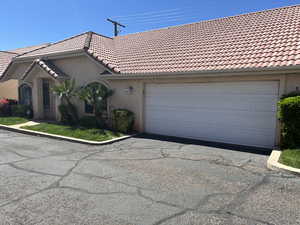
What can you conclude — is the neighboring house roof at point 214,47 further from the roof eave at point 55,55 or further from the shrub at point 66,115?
the shrub at point 66,115

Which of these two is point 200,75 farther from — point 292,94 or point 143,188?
point 143,188

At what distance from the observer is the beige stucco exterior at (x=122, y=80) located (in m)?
7.64

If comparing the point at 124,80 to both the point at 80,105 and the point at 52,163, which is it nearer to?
the point at 80,105

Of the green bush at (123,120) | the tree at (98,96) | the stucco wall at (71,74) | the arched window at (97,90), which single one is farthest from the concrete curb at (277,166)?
the stucco wall at (71,74)

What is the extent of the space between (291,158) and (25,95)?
633 inches

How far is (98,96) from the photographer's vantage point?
11141 mm

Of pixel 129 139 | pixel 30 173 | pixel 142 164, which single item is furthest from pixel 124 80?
pixel 30 173

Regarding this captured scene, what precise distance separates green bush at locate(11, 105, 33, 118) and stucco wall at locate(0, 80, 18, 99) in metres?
5.60

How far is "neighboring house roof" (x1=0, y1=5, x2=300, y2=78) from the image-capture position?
8.45 metres

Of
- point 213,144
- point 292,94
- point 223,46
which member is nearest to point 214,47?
point 223,46

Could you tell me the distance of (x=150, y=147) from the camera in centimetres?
830

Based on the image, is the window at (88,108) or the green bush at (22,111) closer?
the window at (88,108)

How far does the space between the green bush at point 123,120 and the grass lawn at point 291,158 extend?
6371mm

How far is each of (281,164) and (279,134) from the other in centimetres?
220
